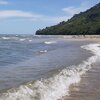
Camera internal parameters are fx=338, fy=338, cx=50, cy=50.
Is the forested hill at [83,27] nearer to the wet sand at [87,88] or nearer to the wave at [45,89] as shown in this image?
the wet sand at [87,88]

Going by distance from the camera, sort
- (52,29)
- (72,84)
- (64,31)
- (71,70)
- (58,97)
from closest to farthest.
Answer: (58,97), (72,84), (71,70), (64,31), (52,29)

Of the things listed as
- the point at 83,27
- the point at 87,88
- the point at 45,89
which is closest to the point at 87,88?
the point at 87,88

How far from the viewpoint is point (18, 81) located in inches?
507

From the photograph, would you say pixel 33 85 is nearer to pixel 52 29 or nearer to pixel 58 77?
pixel 58 77

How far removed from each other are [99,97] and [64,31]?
154 metres

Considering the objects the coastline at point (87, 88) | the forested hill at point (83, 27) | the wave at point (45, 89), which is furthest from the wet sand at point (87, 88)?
the forested hill at point (83, 27)

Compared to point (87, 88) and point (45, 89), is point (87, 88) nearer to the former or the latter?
point (87, 88)

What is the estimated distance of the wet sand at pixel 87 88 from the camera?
33.0ft

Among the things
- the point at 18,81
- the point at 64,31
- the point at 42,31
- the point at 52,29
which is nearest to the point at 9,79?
the point at 18,81

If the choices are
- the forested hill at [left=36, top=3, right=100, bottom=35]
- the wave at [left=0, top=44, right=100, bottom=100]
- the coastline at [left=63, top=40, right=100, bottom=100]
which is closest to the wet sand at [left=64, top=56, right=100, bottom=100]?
the coastline at [left=63, top=40, right=100, bottom=100]

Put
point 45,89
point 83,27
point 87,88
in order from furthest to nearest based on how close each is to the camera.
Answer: point 83,27 → point 87,88 → point 45,89

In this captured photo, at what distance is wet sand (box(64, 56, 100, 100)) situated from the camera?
10047mm

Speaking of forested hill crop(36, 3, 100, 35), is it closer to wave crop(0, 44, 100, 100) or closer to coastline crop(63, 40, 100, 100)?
coastline crop(63, 40, 100, 100)

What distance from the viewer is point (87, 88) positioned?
11.4m
